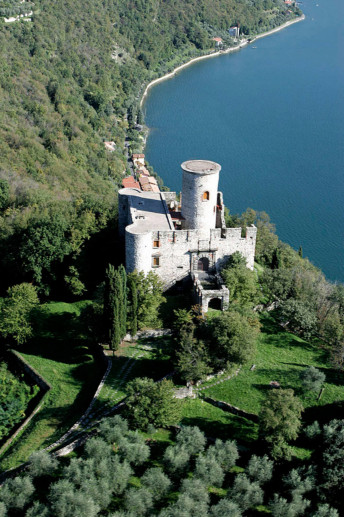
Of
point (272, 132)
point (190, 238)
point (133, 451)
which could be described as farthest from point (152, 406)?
point (272, 132)

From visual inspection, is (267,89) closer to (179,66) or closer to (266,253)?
(179,66)

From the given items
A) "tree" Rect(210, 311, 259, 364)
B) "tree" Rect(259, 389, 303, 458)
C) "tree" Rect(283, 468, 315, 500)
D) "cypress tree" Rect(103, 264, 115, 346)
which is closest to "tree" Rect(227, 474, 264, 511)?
"tree" Rect(283, 468, 315, 500)

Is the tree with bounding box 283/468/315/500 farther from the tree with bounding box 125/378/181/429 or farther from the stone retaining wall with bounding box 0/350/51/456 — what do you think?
the stone retaining wall with bounding box 0/350/51/456

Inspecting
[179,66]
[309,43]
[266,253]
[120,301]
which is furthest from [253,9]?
[120,301]

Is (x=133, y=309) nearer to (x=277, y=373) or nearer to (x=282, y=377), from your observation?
(x=277, y=373)

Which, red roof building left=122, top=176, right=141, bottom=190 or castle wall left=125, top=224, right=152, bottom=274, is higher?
castle wall left=125, top=224, right=152, bottom=274

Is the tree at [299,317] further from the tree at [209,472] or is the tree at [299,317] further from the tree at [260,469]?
the tree at [209,472]
